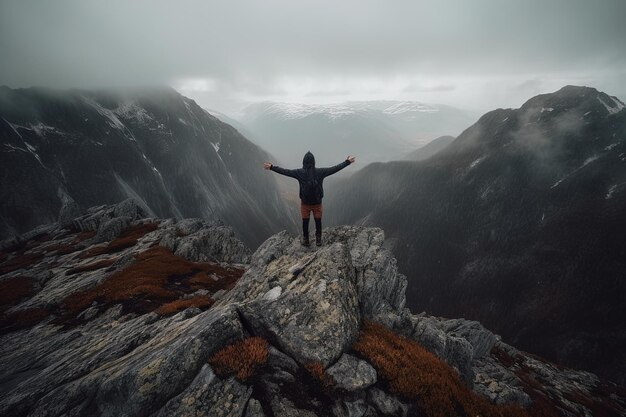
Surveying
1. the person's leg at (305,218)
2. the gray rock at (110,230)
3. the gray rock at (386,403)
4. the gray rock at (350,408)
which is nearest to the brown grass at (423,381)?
the gray rock at (386,403)

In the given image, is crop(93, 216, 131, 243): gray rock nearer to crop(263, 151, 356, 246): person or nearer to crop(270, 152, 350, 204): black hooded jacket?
crop(263, 151, 356, 246): person

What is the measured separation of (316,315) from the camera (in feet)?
43.1

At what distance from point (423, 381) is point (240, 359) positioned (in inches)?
262

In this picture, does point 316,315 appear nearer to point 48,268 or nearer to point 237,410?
point 237,410

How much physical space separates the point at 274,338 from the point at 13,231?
202 metres

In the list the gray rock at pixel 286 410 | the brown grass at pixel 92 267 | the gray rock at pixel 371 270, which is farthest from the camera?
the brown grass at pixel 92 267

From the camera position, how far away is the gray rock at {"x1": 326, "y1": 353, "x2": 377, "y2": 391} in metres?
11.0

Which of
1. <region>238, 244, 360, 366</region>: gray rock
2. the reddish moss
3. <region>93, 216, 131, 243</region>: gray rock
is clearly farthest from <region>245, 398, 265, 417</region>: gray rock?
the reddish moss

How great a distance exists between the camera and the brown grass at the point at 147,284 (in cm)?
2670

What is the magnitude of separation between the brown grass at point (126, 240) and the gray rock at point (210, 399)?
4965 centimetres

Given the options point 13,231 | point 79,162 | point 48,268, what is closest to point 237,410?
point 48,268

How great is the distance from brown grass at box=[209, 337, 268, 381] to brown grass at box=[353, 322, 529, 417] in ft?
12.8

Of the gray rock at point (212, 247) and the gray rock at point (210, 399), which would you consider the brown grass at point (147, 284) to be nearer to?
the gray rock at point (212, 247)

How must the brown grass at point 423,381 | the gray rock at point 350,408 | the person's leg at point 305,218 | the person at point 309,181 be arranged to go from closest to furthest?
the gray rock at point 350,408
the brown grass at point 423,381
the person at point 309,181
the person's leg at point 305,218
